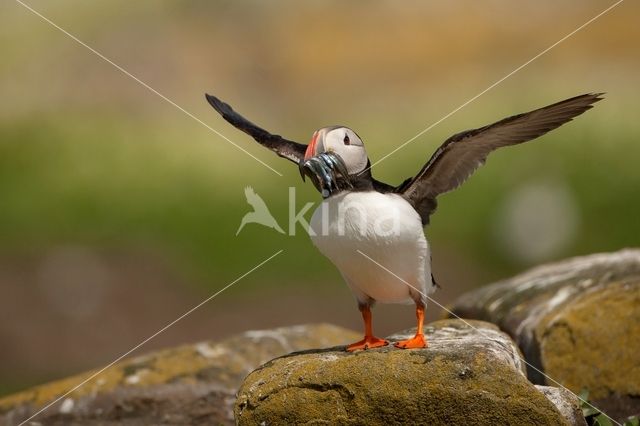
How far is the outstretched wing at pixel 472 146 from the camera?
6.96m

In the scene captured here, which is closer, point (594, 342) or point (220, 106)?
point (594, 342)

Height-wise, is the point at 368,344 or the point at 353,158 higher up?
the point at 353,158

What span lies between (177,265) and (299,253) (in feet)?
5.60

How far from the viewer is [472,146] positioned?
723 centimetres

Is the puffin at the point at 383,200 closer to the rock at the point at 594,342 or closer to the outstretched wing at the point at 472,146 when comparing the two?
the outstretched wing at the point at 472,146

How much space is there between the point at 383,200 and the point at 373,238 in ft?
0.78

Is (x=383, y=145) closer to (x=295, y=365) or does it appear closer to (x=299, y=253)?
(x=299, y=253)

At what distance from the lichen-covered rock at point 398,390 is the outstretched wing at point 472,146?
3.15 ft

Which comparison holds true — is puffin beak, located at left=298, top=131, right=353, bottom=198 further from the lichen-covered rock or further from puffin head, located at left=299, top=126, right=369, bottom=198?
the lichen-covered rock

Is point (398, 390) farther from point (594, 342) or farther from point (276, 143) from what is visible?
point (594, 342)

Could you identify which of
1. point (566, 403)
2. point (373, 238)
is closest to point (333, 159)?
point (373, 238)

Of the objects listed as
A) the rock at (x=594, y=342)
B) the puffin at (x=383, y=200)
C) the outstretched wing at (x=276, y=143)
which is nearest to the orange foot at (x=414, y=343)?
the puffin at (x=383, y=200)
